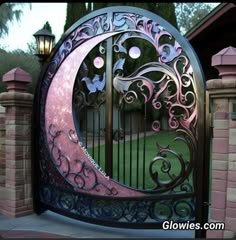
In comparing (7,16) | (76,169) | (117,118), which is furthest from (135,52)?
(7,16)

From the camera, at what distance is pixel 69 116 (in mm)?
4785

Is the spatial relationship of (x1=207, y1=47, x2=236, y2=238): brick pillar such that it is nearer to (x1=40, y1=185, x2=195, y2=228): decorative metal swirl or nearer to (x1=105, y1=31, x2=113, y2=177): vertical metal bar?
(x1=40, y1=185, x2=195, y2=228): decorative metal swirl

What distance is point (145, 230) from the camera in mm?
4348

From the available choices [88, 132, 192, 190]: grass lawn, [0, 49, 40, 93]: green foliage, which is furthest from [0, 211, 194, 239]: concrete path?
[0, 49, 40, 93]: green foliage

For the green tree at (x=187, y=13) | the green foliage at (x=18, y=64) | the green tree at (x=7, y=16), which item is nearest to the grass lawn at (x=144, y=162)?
the green foliage at (x=18, y=64)

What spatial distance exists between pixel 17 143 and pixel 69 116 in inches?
34.6

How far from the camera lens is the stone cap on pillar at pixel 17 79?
494 cm

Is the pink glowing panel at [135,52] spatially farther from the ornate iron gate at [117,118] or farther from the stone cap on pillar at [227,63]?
the stone cap on pillar at [227,63]

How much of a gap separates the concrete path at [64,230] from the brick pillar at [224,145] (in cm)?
68

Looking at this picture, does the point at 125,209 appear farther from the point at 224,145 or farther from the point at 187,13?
the point at 187,13

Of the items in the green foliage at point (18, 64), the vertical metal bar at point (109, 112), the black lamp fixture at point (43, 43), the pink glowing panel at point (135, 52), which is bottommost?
the vertical metal bar at point (109, 112)

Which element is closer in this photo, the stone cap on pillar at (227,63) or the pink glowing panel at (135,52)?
the stone cap on pillar at (227,63)

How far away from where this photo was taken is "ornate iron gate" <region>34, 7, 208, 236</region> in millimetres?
3900

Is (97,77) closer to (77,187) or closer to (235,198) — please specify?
(77,187)
